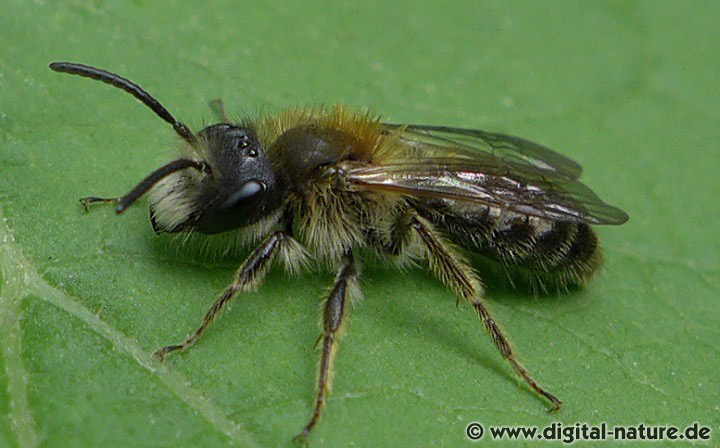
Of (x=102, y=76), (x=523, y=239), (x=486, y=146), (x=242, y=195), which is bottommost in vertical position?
(x=523, y=239)

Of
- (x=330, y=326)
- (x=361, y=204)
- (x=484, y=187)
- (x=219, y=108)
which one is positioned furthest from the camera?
(x=219, y=108)

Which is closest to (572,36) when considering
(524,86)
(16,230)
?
(524,86)

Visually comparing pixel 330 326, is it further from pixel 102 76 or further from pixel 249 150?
pixel 102 76

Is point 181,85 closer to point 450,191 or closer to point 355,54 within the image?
point 355,54

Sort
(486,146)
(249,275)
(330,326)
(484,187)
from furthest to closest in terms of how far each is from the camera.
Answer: (486,146)
(484,187)
(249,275)
(330,326)

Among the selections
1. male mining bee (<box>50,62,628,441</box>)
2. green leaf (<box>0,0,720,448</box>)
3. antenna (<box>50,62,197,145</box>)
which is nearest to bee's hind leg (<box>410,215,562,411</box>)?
male mining bee (<box>50,62,628,441</box>)

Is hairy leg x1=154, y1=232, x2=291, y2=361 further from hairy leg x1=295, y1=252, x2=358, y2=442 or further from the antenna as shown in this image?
the antenna

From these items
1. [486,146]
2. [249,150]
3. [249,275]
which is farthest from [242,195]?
[486,146]
